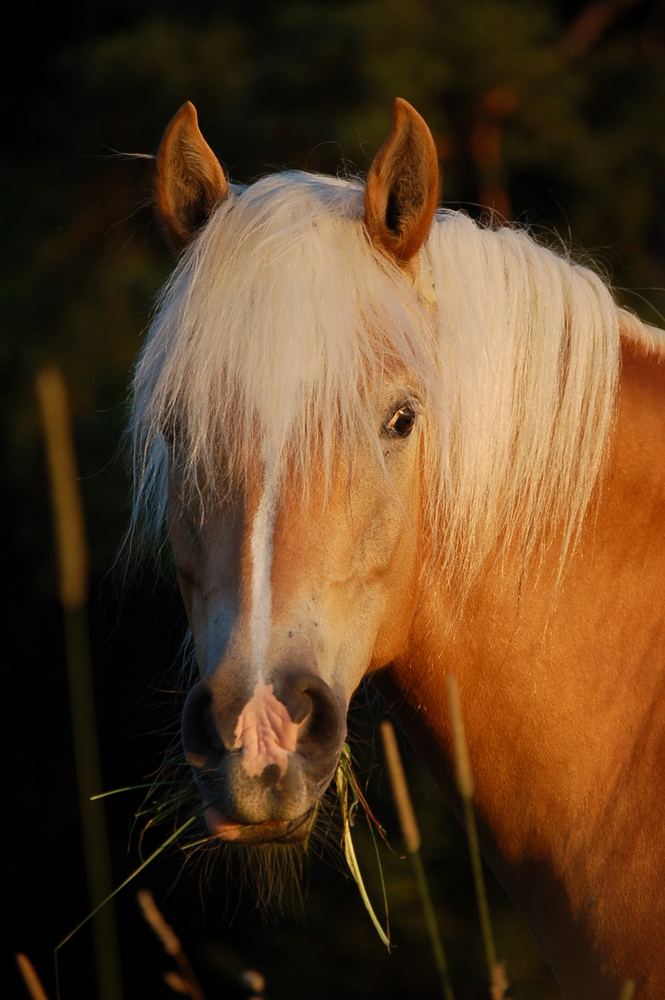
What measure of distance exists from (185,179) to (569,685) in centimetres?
133

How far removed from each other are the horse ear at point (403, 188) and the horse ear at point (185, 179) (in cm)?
37

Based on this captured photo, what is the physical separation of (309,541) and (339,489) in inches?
5.0

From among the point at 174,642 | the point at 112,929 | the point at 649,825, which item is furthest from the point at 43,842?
the point at 649,825

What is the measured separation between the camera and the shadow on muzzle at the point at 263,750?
6.39ft

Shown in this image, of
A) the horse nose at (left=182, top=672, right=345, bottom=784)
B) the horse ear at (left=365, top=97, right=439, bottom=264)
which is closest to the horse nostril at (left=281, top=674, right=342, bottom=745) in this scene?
the horse nose at (left=182, top=672, right=345, bottom=784)

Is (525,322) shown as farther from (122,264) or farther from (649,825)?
(122,264)

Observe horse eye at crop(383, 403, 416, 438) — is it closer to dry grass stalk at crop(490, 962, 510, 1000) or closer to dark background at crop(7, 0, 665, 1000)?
dry grass stalk at crop(490, 962, 510, 1000)

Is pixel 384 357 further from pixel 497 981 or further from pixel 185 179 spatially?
pixel 497 981

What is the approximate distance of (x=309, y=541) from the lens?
2.13 metres

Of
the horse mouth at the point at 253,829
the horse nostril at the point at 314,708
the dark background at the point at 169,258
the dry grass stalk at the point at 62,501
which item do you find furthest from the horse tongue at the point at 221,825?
the dark background at the point at 169,258

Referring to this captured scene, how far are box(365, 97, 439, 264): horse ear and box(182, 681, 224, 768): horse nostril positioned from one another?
3.22 feet

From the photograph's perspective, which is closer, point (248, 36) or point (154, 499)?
point (154, 499)

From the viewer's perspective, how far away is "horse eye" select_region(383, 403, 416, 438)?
228cm

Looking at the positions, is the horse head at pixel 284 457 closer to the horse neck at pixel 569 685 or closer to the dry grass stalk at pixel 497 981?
the horse neck at pixel 569 685
